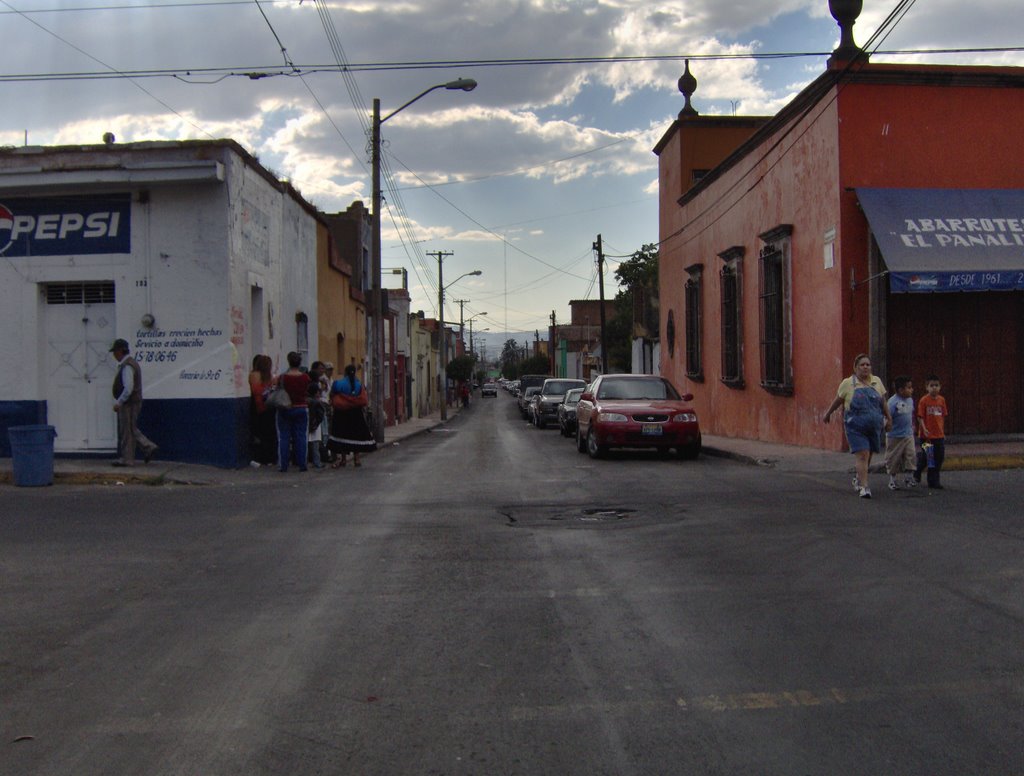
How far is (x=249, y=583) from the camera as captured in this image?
7.00 metres

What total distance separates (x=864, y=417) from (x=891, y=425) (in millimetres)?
758

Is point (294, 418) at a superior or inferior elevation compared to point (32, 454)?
superior

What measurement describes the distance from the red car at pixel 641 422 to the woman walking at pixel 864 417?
5.35m

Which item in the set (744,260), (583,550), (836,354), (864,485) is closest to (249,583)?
(583,550)

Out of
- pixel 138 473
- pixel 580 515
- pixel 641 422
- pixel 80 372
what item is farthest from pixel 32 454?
pixel 641 422

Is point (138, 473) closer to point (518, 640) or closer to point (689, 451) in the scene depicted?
point (689, 451)

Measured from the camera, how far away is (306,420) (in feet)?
49.9

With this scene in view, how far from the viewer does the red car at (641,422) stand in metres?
16.8

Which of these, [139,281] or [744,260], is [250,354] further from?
[744,260]

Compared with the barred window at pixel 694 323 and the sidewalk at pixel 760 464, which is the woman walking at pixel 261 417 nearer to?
the sidewalk at pixel 760 464

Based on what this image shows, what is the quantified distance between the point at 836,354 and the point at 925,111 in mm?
4279

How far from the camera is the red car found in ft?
55.1

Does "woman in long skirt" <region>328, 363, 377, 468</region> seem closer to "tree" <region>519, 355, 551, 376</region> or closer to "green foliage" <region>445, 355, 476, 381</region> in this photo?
"green foliage" <region>445, 355, 476, 381</region>

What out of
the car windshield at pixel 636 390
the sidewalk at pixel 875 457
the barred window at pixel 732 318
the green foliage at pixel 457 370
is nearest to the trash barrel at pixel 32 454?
the car windshield at pixel 636 390
